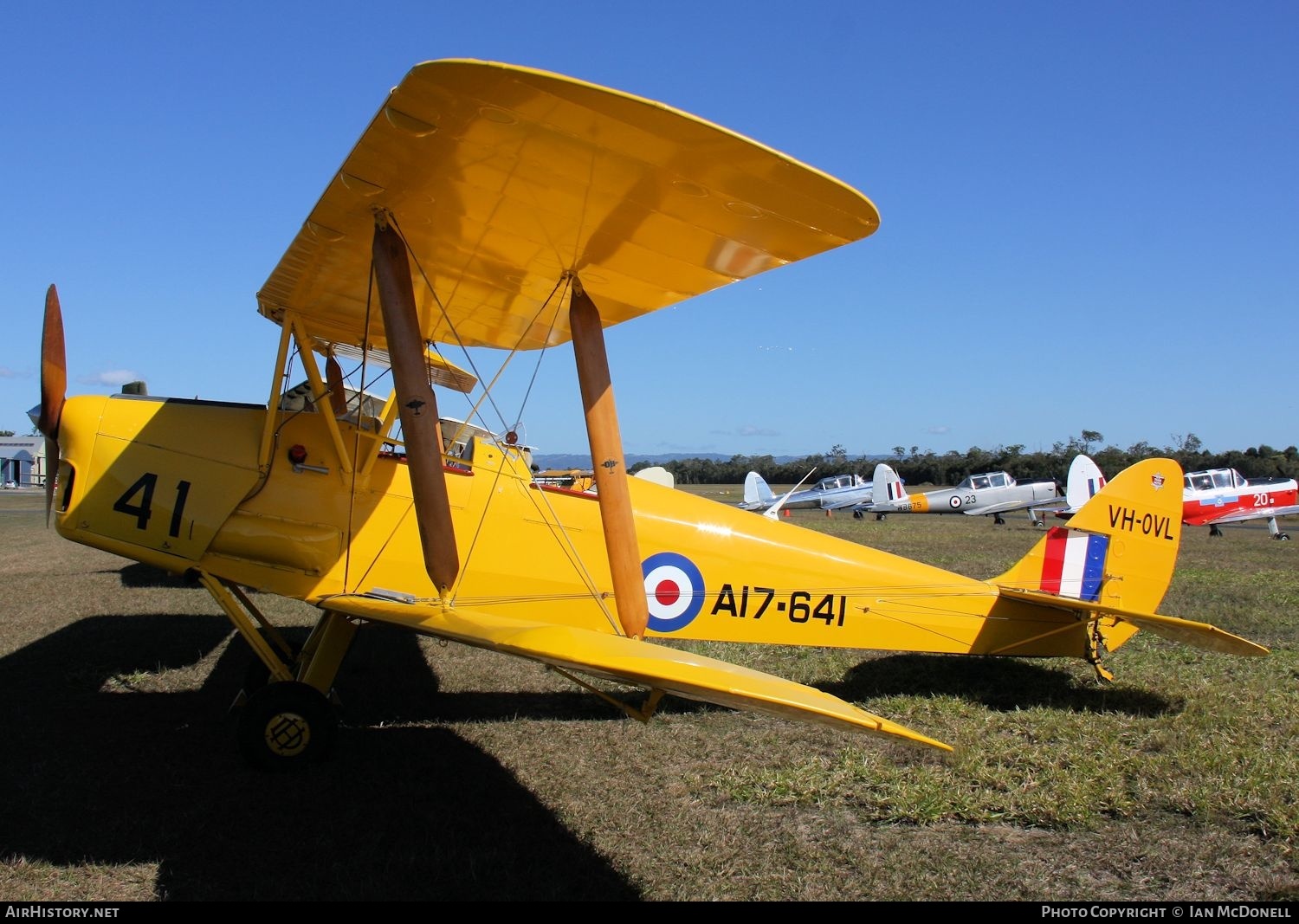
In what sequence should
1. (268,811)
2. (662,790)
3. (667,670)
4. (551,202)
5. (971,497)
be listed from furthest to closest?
(971,497) < (662,790) < (268,811) < (551,202) < (667,670)

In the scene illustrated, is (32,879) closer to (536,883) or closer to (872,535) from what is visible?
(536,883)

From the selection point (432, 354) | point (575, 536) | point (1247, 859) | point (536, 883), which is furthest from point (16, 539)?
point (1247, 859)

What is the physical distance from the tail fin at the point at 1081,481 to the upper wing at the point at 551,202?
77.9 ft

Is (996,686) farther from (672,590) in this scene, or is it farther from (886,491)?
(886,491)

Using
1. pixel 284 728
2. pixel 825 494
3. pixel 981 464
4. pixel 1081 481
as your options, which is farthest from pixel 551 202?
pixel 981 464

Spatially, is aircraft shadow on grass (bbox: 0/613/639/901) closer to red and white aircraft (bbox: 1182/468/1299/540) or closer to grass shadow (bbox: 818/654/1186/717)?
grass shadow (bbox: 818/654/1186/717)

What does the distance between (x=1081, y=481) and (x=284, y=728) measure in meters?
25.8

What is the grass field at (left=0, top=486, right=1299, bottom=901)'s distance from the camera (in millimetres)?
3355

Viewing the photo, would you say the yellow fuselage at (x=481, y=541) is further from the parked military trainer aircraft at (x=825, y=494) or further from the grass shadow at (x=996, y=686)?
the parked military trainer aircraft at (x=825, y=494)

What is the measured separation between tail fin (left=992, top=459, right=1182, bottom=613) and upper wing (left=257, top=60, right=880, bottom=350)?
134 inches

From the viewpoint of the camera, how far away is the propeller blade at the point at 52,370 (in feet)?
15.4

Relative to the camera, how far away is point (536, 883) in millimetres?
3322

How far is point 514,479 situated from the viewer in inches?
208

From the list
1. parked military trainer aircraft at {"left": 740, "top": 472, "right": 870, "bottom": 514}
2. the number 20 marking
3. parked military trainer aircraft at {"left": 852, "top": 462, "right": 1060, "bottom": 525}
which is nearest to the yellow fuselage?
the number 20 marking
